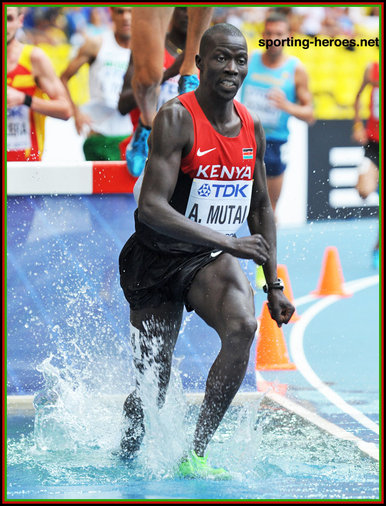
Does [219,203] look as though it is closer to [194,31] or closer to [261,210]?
[261,210]

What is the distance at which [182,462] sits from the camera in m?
4.84

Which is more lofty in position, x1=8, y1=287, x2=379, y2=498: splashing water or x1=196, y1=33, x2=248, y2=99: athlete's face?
x1=196, y1=33, x2=248, y2=99: athlete's face

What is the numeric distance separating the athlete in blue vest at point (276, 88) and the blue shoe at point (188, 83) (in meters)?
4.05

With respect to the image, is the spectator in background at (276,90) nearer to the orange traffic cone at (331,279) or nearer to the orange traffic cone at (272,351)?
the orange traffic cone at (331,279)

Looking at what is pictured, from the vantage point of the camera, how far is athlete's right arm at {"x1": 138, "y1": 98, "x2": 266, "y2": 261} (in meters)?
4.67

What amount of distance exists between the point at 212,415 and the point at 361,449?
3.66 ft

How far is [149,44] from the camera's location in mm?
6645

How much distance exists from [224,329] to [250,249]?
0.39 m

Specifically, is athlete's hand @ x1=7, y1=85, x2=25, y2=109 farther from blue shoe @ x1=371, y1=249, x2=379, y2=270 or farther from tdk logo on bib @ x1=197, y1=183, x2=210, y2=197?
blue shoe @ x1=371, y1=249, x2=379, y2=270

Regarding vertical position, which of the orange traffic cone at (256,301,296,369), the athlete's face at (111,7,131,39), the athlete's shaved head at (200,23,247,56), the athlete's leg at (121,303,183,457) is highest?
the athlete's face at (111,7,131,39)

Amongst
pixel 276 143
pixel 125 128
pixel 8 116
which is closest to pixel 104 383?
pixel 8 116

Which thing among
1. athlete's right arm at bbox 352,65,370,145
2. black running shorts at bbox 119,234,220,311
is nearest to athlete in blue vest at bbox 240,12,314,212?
athlete's right arm at bbox 352,65,370,145

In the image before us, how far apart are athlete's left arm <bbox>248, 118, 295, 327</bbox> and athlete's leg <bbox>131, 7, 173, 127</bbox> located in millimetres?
1746

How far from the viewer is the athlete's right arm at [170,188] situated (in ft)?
15.3
